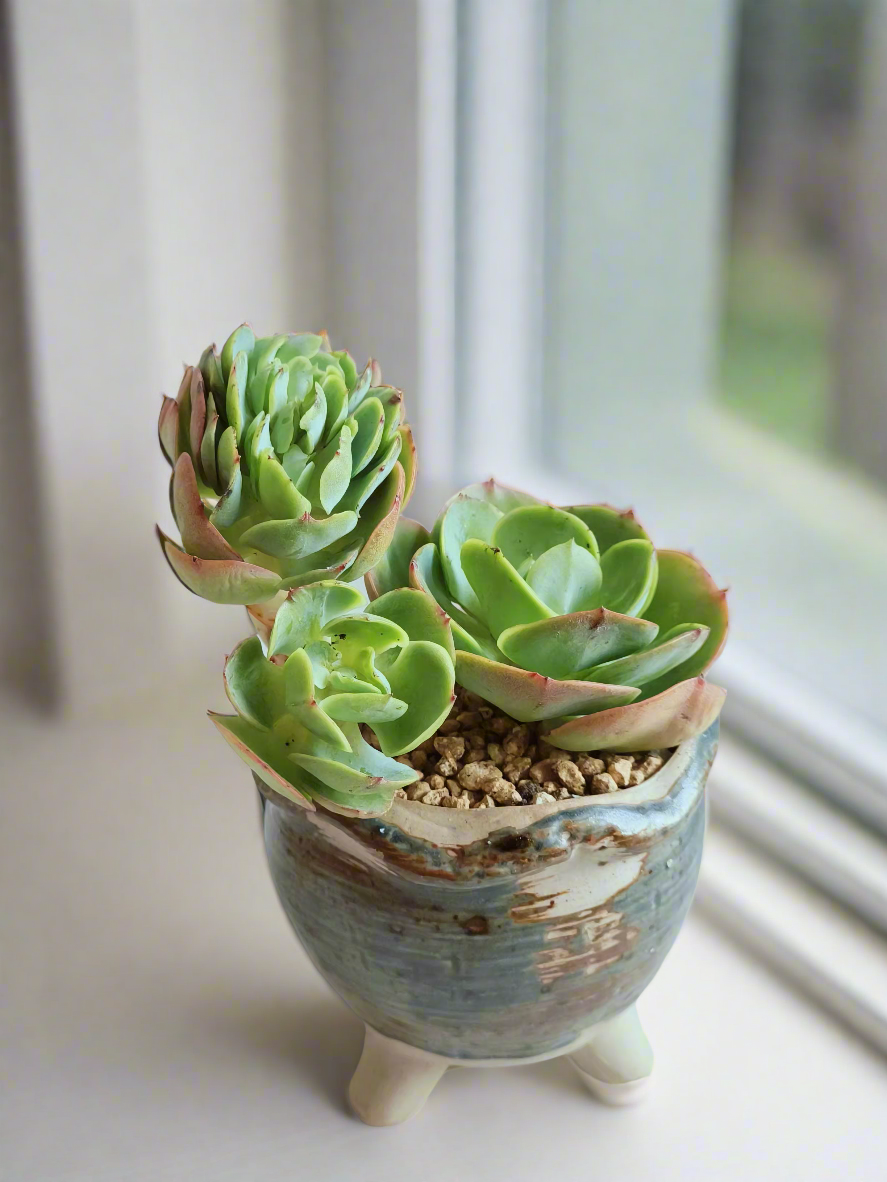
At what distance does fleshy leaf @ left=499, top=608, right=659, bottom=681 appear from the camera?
0.43m

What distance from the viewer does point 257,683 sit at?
427 mm

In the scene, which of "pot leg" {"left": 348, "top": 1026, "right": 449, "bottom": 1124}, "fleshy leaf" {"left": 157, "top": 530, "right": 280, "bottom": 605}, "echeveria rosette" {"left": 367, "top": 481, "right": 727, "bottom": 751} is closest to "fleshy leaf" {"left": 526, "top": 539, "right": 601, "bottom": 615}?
"echeveria rosette" {"left": 367, "top": 481, "right": 727, "bottom": 751}

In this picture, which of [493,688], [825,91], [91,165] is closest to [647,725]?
[493,688]

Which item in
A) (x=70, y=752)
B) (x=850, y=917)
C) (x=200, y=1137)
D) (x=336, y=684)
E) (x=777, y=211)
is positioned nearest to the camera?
(x=336, y=684)

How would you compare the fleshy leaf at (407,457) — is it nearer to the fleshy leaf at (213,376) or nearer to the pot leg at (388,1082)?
the fleshy leaf at (213,376)

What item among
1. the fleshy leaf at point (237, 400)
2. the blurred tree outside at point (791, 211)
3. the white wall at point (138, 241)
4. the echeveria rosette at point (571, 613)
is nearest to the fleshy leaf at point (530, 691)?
the echeveria rosette at point (571, 613)

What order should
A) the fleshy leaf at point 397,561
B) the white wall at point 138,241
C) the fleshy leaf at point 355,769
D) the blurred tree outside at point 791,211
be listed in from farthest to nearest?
the blurred tree outside at point 791,211 → the white wall at point 138,241 → the fleshy leaf at point 397,561 → the fleshy leaf at point 355,769

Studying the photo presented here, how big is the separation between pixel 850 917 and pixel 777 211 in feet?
1.91

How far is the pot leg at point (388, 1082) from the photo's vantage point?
0.53m

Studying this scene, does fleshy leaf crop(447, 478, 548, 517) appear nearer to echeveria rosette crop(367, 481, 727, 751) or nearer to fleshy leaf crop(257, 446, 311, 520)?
echeveria rosette crop(367, 481, 727, 751)

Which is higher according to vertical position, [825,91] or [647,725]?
[825,91]

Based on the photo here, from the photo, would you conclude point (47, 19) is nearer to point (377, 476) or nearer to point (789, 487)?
point (377, 476)

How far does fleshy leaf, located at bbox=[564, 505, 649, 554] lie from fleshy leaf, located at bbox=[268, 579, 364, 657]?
0.13 m

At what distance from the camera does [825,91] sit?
0.88 metres
